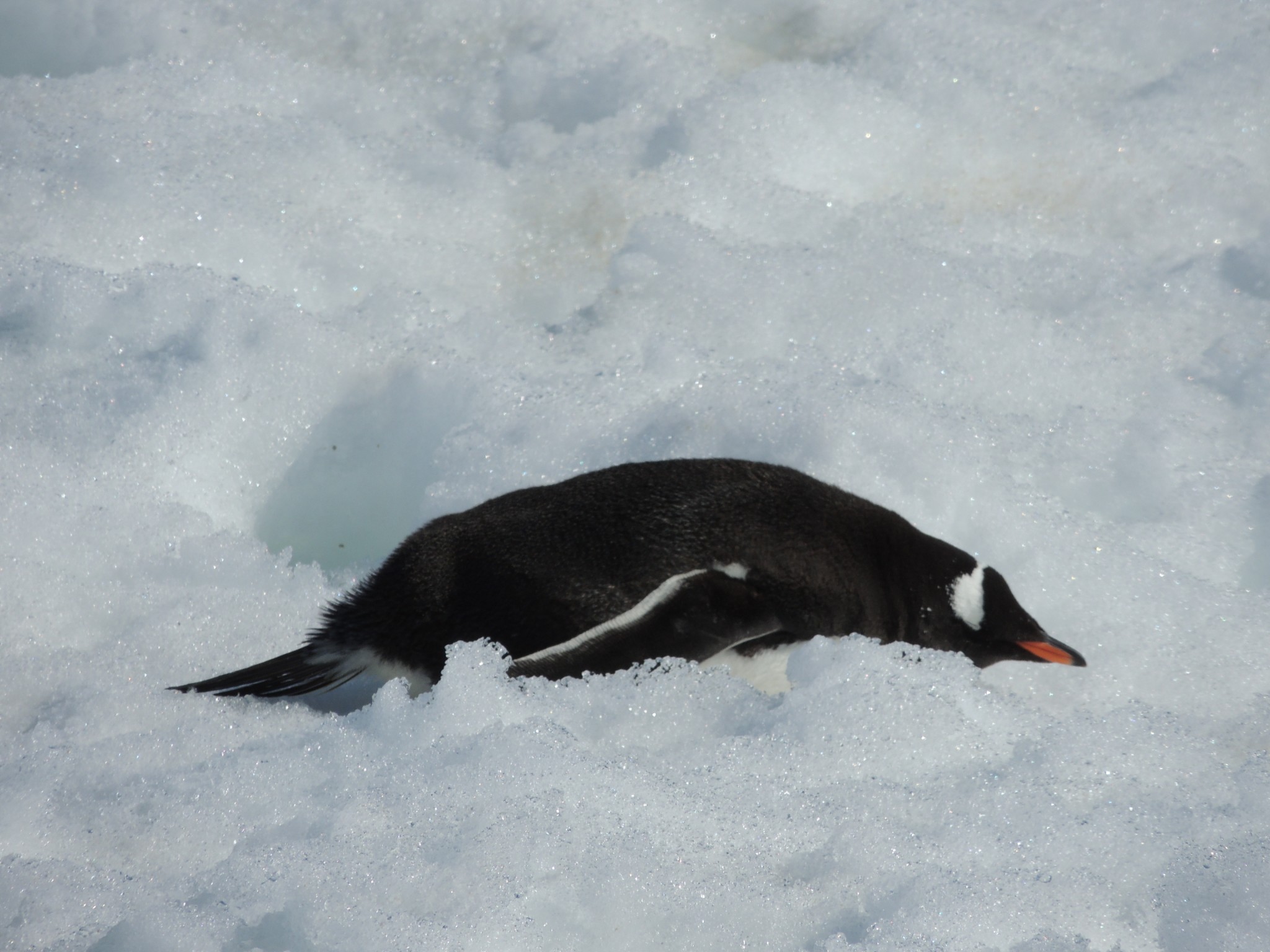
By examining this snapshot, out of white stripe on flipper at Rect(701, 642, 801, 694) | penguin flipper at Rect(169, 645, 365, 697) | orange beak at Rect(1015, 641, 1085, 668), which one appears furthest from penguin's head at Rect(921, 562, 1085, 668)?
penguin flipper at Rect(169, 645, 365, 697)

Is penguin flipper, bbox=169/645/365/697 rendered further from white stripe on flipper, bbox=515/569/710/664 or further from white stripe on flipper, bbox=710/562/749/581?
white stripe on flipper, bbox=710/562/749/581

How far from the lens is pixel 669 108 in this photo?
9.72 feet

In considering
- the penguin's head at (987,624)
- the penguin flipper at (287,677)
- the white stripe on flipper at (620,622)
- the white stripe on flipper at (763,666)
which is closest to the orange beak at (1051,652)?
the penguin's head at (987,624)

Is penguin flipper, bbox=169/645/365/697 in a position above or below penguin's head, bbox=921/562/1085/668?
above

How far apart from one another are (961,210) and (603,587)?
67.4 inches

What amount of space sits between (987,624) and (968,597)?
50 millimetres

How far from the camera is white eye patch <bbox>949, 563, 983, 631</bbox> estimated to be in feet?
6.04

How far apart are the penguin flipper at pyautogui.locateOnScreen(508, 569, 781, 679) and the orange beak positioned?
1.47 ft

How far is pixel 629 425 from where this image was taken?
2.11 meters

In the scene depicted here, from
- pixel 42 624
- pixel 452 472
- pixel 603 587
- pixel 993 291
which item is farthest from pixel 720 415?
pixel 42 624

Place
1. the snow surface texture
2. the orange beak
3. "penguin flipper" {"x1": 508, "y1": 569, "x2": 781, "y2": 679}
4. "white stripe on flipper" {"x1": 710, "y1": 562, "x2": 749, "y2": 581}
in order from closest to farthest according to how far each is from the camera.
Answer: the snow surface texture, "penguin flipper" {"x1": 508, "y1": 569, "x2": 781, "y2": 679}, "white stripe on flipper" {"x1": 710, "y1": 562, "x2": 749, "y2": 581}, the orange beak

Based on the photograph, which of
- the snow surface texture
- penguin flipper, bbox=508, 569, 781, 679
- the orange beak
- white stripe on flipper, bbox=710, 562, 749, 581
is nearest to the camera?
the snow surface texture

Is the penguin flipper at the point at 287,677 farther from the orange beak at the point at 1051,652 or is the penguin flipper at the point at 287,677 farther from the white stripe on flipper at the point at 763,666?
the orange beak at the point at 1051,652

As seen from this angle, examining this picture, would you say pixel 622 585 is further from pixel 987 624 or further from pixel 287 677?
pixel 987 624
